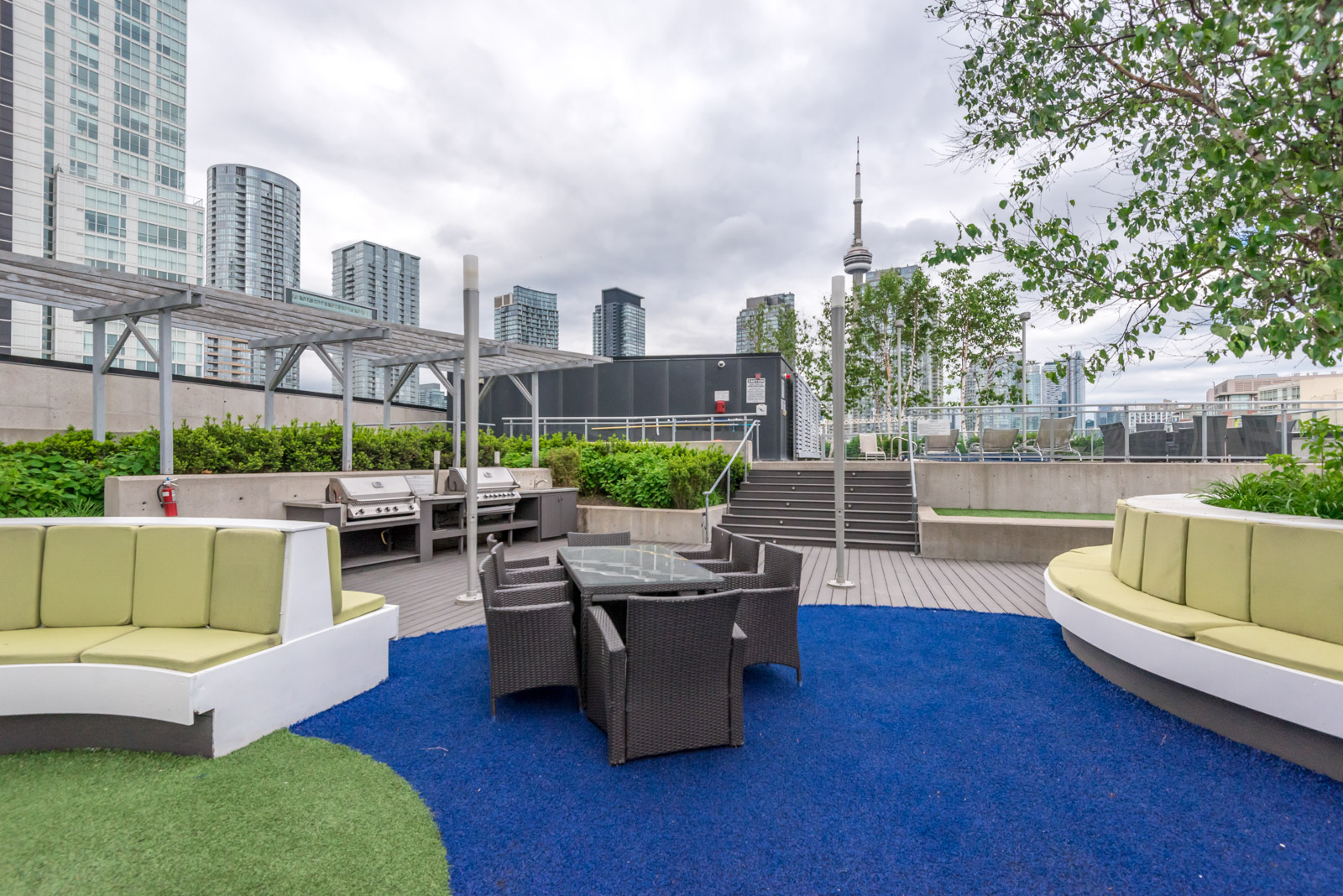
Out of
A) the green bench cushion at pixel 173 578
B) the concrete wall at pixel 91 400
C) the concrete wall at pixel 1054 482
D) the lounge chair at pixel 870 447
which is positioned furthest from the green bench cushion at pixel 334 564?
the lounge chair at pixel 870 447

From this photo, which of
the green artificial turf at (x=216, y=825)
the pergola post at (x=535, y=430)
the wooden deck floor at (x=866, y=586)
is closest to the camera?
the green artificial turf at (x=216, y=825)

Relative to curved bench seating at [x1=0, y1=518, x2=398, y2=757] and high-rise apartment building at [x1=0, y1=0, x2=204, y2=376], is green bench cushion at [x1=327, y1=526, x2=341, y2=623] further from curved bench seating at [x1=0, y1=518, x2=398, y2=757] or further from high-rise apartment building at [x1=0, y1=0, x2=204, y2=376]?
high-rise apartment building at [x1=0, y1=0, x2=204, y2=376]

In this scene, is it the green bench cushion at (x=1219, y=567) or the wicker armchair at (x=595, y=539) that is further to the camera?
the wicker armchair at (x=595, y=539)

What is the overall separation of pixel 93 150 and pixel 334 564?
48.5 metres

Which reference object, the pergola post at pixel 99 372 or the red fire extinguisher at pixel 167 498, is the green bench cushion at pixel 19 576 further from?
the pergola post at pixel 99 372

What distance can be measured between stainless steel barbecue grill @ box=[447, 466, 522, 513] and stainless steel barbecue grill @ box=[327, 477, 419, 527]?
645 mm

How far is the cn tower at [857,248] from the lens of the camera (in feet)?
72.2

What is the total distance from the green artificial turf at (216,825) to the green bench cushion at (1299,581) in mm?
3957

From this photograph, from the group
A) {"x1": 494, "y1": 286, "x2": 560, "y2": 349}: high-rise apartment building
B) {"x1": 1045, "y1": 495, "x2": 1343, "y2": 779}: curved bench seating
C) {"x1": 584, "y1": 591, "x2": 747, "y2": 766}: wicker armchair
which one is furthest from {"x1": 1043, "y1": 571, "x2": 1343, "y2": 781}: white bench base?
{"x1": 494, "y1": 286, "x2": 560, "y2": 349}: high-rise apartment building

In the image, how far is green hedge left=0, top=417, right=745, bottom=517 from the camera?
5672 millimetres

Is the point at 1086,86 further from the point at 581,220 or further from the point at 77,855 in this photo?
the point at 581,220

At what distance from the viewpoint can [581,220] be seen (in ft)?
47.5

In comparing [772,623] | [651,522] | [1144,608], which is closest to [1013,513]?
[651,522]

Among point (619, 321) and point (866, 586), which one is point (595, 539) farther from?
point (619, 321)
